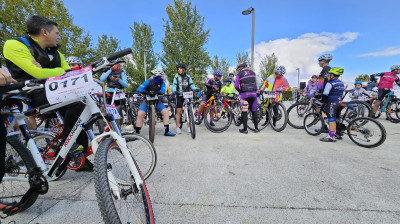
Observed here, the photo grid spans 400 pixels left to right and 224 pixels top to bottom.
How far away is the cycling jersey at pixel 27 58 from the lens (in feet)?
5.16

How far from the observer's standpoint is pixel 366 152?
3.29 m

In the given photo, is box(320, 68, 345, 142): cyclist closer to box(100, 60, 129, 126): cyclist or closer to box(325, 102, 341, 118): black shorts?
box(325, 102, 341, 118): black shorts

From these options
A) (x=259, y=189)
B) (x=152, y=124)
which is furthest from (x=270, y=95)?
(x=259, y=189)

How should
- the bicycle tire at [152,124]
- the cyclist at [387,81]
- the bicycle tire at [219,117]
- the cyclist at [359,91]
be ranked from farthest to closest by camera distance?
the cyclist at [359,91]
the cyclist at [387,81]
the bicycle tire at [219,117]
the bicycle tire at [152,124]

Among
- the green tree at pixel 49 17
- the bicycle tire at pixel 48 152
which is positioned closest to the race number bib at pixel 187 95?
the bicycle tire at pixel 48 152

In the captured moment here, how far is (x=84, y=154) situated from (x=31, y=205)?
635 millimetres

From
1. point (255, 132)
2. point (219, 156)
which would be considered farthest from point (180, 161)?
point (255, 132)

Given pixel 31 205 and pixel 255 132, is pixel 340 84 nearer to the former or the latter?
pixel 255 132

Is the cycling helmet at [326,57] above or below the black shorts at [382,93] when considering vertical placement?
above

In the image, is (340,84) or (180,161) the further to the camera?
(340,84)

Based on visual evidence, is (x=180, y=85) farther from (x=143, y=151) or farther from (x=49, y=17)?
(x=49, y=17)

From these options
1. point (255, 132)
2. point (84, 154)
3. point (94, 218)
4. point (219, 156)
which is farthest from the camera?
point (255, 132)

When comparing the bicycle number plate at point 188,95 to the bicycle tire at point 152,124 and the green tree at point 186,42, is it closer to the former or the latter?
the bicycle tire at point 152,124

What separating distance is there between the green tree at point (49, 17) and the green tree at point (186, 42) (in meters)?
7.80
